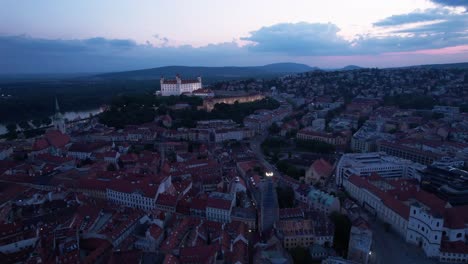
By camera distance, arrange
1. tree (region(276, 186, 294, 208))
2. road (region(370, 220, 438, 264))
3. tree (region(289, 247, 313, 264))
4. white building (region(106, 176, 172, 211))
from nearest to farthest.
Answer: tree (region(289, 247, 313, 264))
road (region(370, 220, 438, 264))
white building (region(106, 176, 172, 211))
tree (region(276, 186, 294, 208))

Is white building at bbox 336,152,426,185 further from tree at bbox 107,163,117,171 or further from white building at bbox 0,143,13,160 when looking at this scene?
white building at bbox 0,143,13,160

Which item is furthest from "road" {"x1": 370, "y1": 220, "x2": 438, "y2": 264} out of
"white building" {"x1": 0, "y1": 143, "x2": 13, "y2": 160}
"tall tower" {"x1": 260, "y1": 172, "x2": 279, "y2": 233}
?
"white building" {"x1": 0, "y1": 143, "x2": 13, "y2": 160}

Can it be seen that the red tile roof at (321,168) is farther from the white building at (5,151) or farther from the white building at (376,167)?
the white building at (5,151)

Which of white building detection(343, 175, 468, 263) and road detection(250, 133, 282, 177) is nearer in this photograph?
white building detection(343, 175, 468, 263)

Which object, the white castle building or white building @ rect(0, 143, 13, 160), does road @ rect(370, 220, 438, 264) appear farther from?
the white castle building

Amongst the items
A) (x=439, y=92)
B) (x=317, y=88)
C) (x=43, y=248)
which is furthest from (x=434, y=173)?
(x=317, y=88)

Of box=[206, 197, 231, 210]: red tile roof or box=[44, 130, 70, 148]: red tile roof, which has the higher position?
box=[44, 130, 70, 148]: red tile roof

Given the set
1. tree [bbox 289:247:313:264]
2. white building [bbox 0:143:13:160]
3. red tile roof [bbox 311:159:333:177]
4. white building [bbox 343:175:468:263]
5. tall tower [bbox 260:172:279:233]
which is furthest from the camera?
white building [bbox 0:143:13:160]

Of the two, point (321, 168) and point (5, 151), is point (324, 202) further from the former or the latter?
point (5, 151)

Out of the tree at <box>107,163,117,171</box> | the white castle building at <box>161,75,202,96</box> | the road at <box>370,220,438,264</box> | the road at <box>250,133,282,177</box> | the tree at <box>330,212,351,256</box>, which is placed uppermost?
the white castle building at <box>161,75,202,96</box>

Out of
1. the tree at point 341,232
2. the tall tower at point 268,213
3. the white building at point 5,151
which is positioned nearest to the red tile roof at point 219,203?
the tall tower at point 268,213
